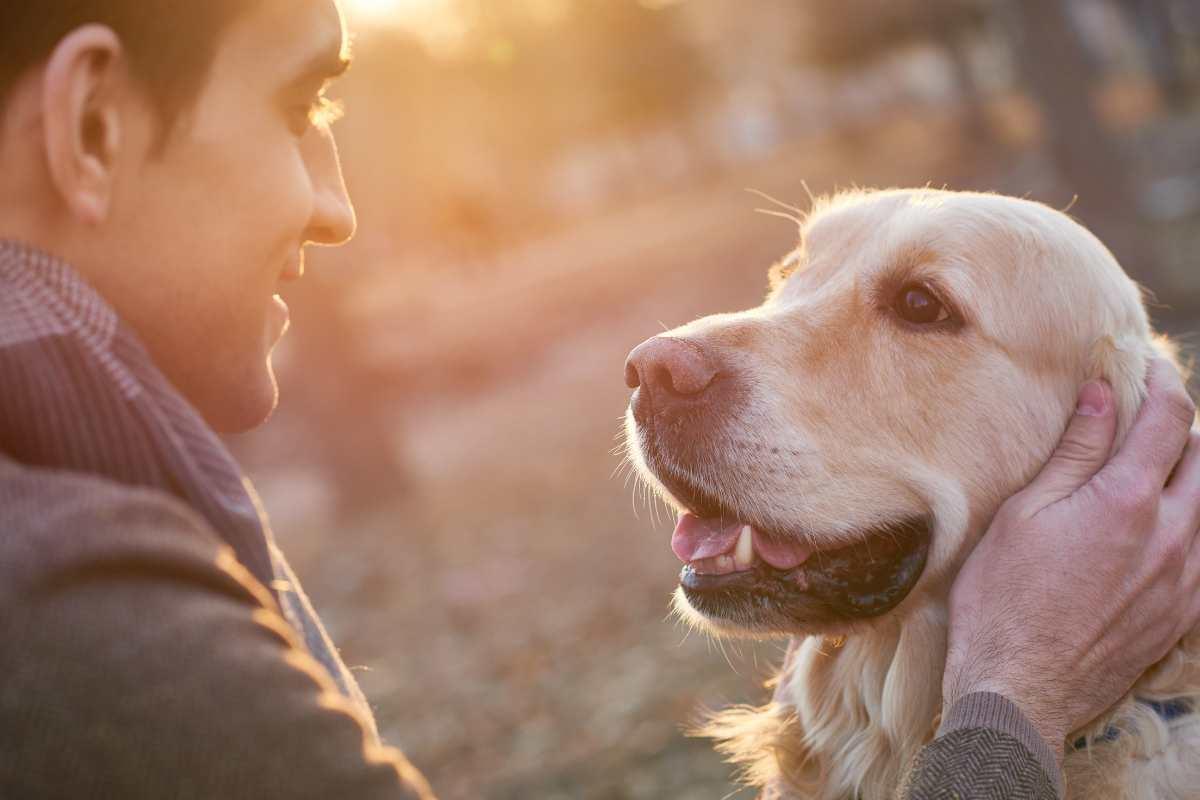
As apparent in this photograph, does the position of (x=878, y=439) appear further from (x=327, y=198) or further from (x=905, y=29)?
(x=905, y=29)

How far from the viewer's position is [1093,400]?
2371 millimetres

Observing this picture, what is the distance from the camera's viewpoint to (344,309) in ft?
37.2

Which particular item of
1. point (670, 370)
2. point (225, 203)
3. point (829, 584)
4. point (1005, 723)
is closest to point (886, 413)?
point (829, 584)

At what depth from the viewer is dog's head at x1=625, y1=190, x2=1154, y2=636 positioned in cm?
242

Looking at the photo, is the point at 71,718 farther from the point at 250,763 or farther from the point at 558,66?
the point at 558,66

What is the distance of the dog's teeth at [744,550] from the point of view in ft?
8.12

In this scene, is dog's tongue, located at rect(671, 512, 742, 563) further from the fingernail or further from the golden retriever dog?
the fingernail

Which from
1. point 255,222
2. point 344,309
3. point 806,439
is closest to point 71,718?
point 255,222

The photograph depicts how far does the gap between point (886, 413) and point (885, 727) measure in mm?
738

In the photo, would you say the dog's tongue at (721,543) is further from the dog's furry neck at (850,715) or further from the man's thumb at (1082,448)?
the man's thumb at (1082,448)

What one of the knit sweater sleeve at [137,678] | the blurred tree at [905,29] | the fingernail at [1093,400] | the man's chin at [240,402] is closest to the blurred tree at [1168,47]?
the blurred tree at [905,29]

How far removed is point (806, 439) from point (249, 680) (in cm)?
158

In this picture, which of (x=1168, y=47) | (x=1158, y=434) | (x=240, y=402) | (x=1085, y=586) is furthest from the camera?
(x=1168, y=47)

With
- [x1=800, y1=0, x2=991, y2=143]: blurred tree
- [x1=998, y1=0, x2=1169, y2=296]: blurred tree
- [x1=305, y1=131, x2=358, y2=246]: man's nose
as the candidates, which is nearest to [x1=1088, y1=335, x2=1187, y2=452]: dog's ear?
[x1=305, y1=131, x2=358, y2=246]: man's nose
